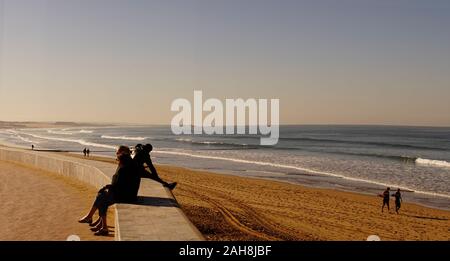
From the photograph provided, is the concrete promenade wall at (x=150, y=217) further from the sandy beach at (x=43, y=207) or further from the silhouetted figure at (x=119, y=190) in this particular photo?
the sandy beach at (x=43, y=207)

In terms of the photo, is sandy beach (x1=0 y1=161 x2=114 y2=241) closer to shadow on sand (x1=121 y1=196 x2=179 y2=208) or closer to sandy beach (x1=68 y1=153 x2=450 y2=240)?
shadow on sand (x1=121 y1=196 x2=179 y2=208)

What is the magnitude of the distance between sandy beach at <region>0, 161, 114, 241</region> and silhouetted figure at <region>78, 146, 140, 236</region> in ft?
0.89

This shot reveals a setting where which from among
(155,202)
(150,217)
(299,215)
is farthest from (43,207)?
(299,215)

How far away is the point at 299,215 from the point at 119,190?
10950 mm

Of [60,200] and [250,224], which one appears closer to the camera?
[60,200]

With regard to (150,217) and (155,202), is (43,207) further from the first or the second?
(150,217)

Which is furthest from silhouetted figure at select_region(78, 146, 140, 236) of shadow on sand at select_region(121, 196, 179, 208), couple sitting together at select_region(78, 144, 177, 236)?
shadow on sand at select_region(121, 196, 179, 208)

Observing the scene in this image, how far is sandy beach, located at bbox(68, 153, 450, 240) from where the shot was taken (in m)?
12.4

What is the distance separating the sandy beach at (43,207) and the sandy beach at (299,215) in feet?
9.99

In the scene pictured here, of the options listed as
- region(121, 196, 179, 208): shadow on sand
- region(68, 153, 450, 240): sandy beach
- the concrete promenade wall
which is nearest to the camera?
the concrete promenade wall
